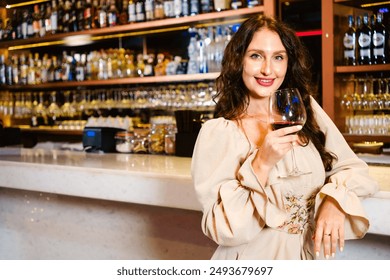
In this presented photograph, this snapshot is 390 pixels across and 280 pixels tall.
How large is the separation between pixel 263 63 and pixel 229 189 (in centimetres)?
34

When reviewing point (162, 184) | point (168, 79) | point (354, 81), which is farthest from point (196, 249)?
point (168, 79)

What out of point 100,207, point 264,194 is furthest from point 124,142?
point 264,194

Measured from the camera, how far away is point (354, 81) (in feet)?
11.1

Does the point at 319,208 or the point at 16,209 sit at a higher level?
the point at 319,208

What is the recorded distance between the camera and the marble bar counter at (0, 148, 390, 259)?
2102 millimetres

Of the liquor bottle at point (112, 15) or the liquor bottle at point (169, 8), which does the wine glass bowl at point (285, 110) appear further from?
the liquor bottle at point (112, 15)

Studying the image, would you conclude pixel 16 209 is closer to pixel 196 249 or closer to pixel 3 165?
pixel 3 165

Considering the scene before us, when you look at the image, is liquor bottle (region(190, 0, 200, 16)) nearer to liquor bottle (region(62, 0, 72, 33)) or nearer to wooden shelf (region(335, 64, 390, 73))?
wooden shelf (region(335, 64, 390, 73))

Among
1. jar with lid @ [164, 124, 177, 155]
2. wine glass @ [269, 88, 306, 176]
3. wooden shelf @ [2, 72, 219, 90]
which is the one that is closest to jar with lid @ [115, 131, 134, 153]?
jar with lid @ [164, 124, 177, 155]

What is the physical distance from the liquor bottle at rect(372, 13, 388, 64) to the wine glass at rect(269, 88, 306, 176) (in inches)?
87.5

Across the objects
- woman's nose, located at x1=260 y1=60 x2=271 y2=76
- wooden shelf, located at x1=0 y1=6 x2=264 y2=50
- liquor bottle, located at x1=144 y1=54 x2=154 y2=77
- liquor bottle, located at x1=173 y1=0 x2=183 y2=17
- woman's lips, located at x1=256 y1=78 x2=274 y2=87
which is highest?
liquor bottle, located at x1=173 y1=0 x2=183 y2=17

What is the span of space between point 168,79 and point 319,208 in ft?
8.78

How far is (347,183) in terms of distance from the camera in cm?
142

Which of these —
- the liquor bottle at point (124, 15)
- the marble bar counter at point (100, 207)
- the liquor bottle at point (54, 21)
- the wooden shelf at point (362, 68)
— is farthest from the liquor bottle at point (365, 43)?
the liquor bottle at point (54, 21)
